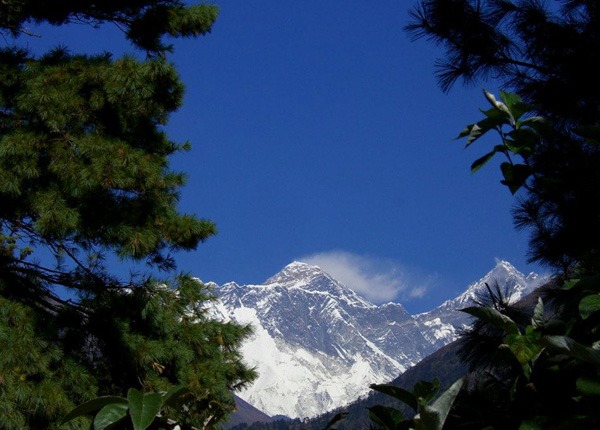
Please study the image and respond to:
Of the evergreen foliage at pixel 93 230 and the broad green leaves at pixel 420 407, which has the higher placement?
the evergreen foliage at pixel 93 230

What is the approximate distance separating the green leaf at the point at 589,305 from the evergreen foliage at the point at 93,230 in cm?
628

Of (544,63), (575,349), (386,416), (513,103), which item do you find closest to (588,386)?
(575,349)

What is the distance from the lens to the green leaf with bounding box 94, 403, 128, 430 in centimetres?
66

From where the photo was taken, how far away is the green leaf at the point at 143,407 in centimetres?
61

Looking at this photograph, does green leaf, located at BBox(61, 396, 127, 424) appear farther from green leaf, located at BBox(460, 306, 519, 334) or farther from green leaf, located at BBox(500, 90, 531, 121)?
green leaf, located at BBox(500, 90, 531, 121)

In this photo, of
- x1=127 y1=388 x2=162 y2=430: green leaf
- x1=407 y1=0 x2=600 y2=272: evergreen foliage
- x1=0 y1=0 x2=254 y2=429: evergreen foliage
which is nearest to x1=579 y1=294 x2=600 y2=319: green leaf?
x1=127 y1=388 x2=162 y2=430: green leaf

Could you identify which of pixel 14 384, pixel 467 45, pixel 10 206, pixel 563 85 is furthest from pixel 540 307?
pixel 10 206

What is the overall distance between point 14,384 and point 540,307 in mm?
6766

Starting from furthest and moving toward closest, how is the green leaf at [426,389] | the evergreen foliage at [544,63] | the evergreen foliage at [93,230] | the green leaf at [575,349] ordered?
the evergreen foliage at [93,230] → the evergreen foliage at [544,63] → the green leaf at [426,389] → the green leaf at [575,349]

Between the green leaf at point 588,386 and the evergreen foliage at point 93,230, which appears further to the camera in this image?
the evergreen foliage at point 93,230

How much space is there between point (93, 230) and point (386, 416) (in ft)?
23.4

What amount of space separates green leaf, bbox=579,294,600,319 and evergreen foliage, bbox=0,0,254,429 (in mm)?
6284

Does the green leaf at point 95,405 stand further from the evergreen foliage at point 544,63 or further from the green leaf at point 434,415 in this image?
the evergreen foliage at point 544,63

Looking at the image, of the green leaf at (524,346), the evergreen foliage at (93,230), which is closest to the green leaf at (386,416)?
the green leaf at (524,346)
